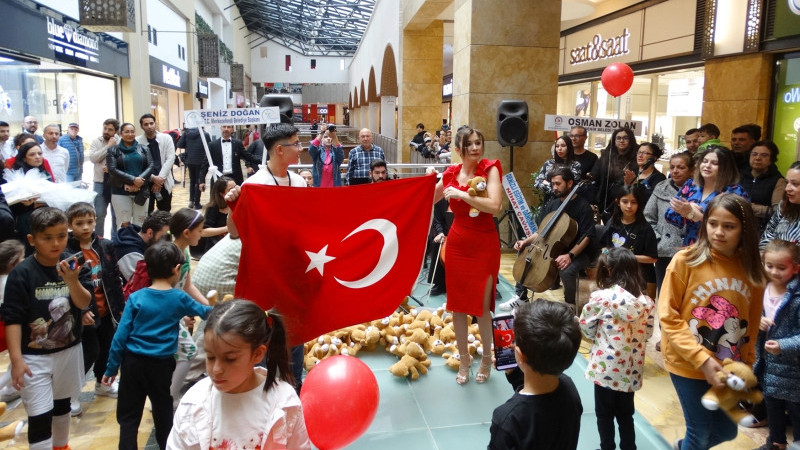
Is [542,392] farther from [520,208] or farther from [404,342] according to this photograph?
[520,208]

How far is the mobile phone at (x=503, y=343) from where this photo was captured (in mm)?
2625

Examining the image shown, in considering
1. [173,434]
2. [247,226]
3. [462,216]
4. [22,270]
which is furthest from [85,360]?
[462,216]

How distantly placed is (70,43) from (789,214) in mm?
12330

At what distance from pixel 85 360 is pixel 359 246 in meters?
1.66

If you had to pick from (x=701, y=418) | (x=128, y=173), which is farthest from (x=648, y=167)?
(x=128, y=173)

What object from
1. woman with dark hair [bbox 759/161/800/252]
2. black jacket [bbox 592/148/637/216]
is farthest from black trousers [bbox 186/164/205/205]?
woman with dark hair [bbox 759/161/800/252]

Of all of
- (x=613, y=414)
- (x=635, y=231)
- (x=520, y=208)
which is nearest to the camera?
(x=613, y=414)

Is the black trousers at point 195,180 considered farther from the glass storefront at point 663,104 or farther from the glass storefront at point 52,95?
the glass storefront at point 663,104

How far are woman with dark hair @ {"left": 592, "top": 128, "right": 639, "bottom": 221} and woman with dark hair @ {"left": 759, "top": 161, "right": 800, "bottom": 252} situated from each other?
2.33 metres

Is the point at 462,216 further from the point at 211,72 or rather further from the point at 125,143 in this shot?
the point at 211,72

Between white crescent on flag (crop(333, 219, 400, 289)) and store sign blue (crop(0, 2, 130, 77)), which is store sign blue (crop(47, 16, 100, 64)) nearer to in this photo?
store sign blue (crop(0, 2, 130, 77))

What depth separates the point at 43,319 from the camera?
2.80m

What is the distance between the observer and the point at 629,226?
4547mm

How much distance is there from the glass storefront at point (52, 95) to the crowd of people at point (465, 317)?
6.10 meters
